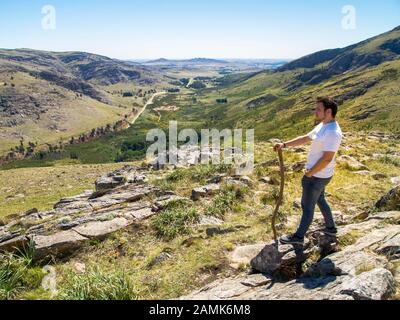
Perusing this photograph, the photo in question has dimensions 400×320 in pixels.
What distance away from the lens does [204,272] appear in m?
10.5

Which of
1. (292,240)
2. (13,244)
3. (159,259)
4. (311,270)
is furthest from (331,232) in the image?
(13,244)

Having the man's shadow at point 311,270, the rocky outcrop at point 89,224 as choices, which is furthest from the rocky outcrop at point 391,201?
the rocky outcrop at point 89,224

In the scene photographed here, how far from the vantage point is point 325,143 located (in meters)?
8.78

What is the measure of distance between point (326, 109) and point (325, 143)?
787 mm

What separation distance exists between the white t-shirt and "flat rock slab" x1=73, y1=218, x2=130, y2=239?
8.05 m

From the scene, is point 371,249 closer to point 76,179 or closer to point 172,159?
point 172,159

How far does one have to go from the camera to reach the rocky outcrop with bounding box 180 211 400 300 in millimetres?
7398

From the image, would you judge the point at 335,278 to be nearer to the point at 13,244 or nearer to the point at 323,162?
the point at 323,162

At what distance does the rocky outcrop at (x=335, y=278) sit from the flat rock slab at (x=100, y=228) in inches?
225

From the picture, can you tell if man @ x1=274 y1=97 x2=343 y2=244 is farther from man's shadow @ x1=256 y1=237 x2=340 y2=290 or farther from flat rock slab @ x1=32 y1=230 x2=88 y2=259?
flat rock slab @ x1=32 y1=230 x2=88 y2=259

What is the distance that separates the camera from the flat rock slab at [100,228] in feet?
45.5

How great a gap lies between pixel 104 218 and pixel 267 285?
8406 millimetres
